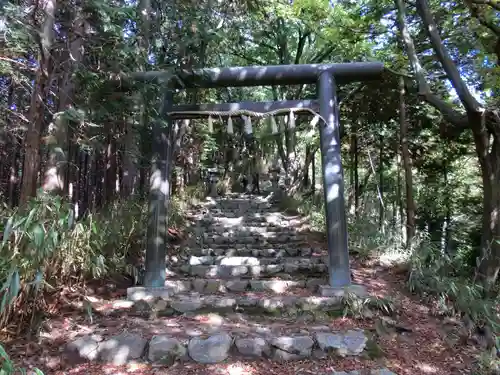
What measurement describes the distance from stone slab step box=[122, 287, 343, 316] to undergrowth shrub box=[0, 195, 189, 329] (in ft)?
2.01

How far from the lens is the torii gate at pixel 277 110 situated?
4594mm

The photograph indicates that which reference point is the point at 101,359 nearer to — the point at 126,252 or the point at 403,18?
the point at 126,252

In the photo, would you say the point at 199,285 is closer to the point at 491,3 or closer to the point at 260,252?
the point at 260,252

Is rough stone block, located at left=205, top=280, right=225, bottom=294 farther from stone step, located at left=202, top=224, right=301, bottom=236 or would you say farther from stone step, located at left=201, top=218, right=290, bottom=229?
stone step, located at left=201, top=218, right=290, bottom=229

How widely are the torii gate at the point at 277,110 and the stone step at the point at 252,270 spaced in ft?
2.76

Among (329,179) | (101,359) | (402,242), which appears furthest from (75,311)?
(402,242)

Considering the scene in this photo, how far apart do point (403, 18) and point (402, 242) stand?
3776 millimetres

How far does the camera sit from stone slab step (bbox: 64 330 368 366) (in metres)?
3.13

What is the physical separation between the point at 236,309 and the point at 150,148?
2.98m

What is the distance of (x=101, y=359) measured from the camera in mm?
3135

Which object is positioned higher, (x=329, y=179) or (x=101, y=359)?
(x=329, y=179)

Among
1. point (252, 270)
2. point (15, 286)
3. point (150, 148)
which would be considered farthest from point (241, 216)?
point (15, 286)

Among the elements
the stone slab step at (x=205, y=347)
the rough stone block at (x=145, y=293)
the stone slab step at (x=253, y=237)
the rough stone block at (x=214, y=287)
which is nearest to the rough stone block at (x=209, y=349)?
the stone slab step at (x=205, y=347)

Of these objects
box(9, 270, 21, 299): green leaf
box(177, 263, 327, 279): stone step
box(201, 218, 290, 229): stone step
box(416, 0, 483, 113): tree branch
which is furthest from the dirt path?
box(201, 218, 290, 229): stone step
